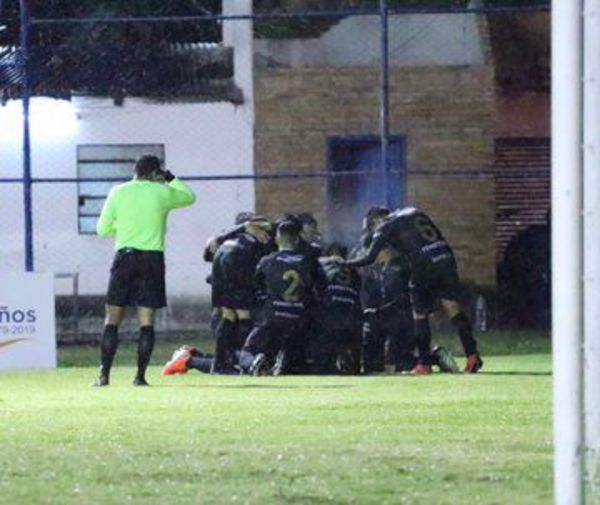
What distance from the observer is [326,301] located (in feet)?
81.6

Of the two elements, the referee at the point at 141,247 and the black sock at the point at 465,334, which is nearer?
the referee at the point at 141,247

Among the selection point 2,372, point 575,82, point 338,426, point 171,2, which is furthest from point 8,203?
point 575,82

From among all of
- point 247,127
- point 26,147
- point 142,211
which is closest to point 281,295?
point 142,211

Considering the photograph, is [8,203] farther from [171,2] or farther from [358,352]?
[358,352]

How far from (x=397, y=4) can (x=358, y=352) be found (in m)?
13.2

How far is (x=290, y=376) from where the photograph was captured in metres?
24.2

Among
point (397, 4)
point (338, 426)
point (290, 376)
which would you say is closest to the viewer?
point (338, 426)

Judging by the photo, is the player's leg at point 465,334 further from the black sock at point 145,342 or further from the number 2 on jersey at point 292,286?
the black sock at point 145,342

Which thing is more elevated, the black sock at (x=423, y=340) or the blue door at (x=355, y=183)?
the blue door at (x=355, y=183)

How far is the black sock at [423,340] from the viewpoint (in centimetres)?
2483

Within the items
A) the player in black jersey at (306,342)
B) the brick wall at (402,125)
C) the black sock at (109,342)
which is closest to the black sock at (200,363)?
the player in black jersey at (306,342)

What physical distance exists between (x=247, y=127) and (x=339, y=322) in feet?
37.2

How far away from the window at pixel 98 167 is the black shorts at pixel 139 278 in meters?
13.5

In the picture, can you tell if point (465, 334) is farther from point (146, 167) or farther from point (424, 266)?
point (146, 167)
